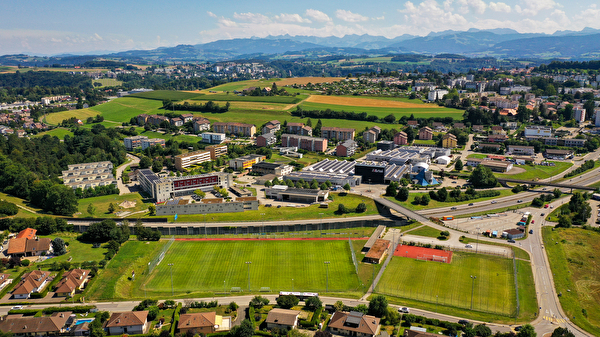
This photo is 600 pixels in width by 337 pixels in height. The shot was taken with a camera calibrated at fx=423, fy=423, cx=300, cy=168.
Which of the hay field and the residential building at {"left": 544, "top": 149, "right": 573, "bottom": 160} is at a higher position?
the hay field

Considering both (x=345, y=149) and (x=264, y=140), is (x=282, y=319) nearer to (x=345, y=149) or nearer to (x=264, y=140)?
(x=345, y=149)

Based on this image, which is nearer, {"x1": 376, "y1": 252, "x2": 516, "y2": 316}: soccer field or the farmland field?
{"x1": 376, "y1": 252, "x2": 516, "y2": 316}: soccer field

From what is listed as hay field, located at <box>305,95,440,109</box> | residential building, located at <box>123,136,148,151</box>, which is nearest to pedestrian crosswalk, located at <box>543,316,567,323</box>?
residential building, located at <box>123,136,148,151</box>

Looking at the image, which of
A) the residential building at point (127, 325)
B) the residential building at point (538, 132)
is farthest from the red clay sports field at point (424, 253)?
the residential building at point (538, 132)

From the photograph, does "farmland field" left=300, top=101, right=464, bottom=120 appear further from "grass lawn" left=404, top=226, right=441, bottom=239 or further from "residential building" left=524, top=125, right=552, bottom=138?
"grass lawn" left=404, top=226, right=441, bottom=239

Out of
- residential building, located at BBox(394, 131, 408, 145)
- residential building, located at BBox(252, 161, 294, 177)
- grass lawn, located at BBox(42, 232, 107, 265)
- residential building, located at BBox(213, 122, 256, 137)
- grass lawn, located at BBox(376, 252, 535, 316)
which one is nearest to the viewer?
grass lawn, located at BBox(376, 252, 535, 316)

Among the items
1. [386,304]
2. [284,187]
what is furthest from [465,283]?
[284,187]

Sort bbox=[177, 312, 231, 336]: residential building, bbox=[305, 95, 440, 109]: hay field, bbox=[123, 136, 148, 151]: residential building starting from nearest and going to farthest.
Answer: bbox=[177, 312, 231, 336]: residential building, bbox=[123, 136, 148, 151]: residential building, bbox=[305, 95, 440, 109]: hay field
